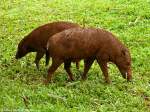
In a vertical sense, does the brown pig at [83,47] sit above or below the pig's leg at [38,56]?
above

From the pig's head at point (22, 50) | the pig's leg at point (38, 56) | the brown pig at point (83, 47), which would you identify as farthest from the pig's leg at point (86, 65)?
the pig's head at point (22, 50)

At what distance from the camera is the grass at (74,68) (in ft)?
23.4

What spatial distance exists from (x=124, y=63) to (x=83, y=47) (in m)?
0.79

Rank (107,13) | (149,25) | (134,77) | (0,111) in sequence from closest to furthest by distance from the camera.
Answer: (0,111) → (134,77) → (149,25) → (107,13)

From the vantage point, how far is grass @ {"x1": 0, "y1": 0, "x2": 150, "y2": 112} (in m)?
7.13

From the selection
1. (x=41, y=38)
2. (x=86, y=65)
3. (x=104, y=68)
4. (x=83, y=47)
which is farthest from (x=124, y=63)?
(x=41, y=38)

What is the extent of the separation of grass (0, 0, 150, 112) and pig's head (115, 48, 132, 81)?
15 cm

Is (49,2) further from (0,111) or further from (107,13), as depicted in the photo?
(0,111)

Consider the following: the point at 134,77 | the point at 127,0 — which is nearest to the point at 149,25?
the point at 127,0

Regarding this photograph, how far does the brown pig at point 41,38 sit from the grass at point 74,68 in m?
0.30

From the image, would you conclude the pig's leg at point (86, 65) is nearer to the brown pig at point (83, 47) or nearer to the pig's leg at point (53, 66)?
the brown pig at point (83, 47)

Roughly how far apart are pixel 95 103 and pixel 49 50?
1.22m

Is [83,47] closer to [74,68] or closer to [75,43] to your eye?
[75,43]

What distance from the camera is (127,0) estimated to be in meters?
13.8
